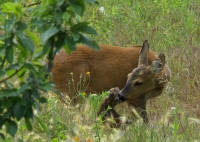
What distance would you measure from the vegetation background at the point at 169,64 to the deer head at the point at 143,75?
323 mm

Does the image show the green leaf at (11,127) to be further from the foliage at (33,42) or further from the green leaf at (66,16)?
the green leaf at (66,16)

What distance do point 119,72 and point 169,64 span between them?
5.09 ft

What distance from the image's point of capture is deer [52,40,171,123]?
8.45 meters

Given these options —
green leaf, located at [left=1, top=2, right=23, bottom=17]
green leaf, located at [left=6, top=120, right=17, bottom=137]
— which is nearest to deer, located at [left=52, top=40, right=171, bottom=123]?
green leaf, located at [left=6, top=120, right=17, bottom=137]

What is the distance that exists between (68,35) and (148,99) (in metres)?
5.64

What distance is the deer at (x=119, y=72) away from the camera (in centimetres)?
845

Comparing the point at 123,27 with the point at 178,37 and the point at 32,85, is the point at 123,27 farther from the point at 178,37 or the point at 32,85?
the point at 32,85

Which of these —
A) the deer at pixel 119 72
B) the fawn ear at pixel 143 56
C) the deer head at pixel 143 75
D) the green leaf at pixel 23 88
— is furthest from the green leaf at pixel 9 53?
the fawn ear at pixel 143 56

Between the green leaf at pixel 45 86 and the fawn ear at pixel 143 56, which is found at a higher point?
the green leaf at pixel 45 86

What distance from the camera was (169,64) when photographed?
10.2 m

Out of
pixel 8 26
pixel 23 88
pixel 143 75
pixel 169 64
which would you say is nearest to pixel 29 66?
pixel 23 88

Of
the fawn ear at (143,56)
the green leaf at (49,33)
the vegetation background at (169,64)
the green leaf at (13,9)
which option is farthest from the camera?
the fawn ear at (143,56)

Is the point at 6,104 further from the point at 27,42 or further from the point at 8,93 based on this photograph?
the point at 27,42

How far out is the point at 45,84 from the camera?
10.9 ft
